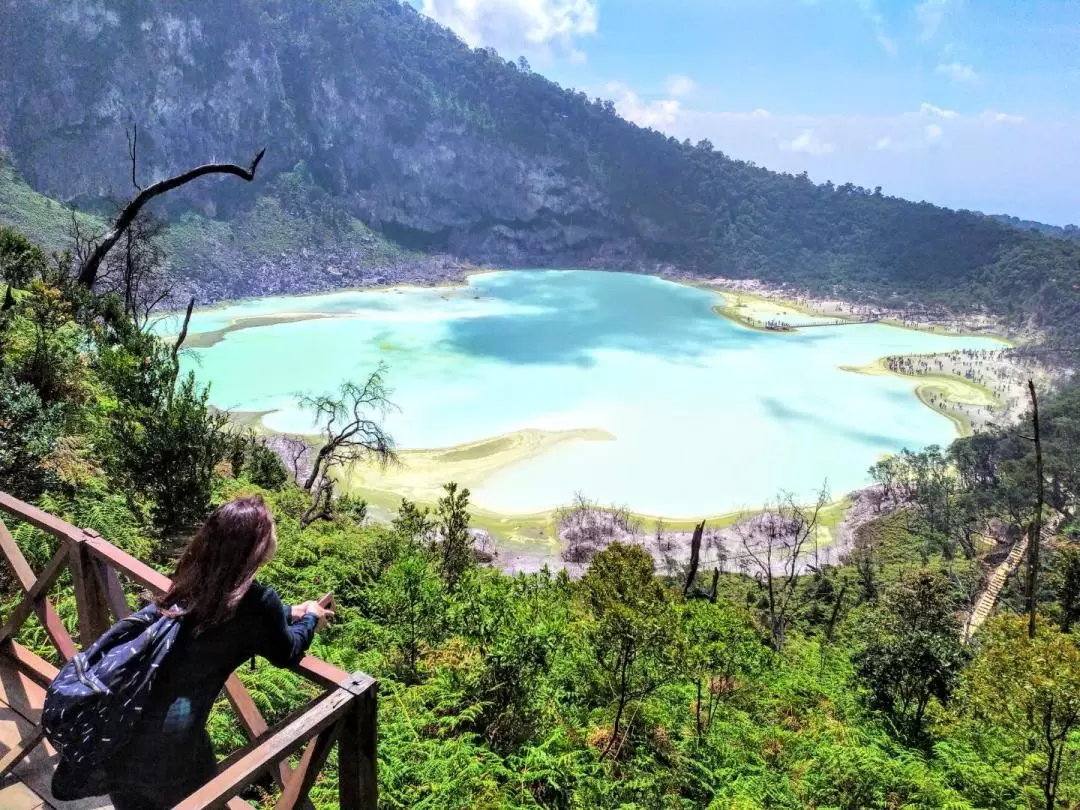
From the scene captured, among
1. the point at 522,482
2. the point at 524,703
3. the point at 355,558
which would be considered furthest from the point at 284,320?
the point at 524,703

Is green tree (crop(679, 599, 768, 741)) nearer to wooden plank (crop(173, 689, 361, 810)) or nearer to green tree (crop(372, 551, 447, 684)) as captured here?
green tree (crop(372, 551, 447, 684))

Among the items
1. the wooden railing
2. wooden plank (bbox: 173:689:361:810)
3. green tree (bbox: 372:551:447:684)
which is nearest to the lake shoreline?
green tree (bbox: 372:551:447:684)

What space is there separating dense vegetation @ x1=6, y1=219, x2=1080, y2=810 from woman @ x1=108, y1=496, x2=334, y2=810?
74.2 inches

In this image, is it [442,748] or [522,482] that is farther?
[522,482]

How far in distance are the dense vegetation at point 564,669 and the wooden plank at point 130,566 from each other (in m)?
1.71

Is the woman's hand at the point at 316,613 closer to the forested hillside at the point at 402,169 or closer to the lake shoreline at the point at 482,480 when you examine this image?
the lake shoreline at the point at 482,480

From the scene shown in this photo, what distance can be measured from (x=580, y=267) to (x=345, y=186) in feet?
148

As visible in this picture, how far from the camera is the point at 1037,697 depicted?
5.65m

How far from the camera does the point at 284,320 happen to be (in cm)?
6228

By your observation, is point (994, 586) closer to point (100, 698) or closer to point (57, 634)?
point (57, 634)

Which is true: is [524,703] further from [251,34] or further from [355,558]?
[251,34]

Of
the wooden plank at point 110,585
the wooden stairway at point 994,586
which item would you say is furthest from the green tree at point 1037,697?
the wooden stairway at point 994,586

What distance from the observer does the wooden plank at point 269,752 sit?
5.39 feet

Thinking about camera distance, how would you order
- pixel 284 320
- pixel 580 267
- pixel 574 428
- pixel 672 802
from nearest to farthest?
pixel 672 802 < pixel 574 428 < pixel 284 320 < pixel 580 267
